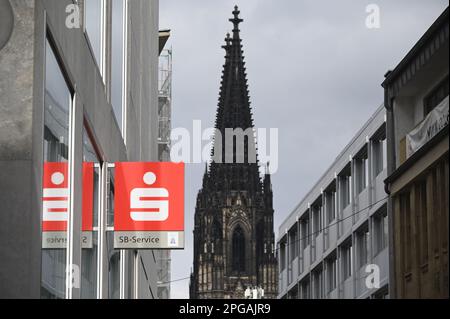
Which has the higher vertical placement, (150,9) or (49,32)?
(150,9)

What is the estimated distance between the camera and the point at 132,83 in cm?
3353

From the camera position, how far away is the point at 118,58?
28875mm

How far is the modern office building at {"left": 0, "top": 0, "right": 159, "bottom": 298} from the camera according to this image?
14711mm

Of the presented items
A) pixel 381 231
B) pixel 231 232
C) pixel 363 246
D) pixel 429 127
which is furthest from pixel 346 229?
pixel 231 232

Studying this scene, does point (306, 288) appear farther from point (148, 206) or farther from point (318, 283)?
point (148, 206)

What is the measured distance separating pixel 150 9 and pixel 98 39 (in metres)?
22.3

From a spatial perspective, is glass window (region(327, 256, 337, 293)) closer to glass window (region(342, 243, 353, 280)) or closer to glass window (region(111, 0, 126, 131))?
glass window (region(342, 243, 353, 280))

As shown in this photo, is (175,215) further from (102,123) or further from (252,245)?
(252,245)

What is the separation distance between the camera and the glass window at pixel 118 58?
89.9ft

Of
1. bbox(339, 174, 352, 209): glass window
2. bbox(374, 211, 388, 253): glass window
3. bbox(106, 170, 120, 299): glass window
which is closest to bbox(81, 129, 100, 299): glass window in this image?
bbox(106, 170, 120, 299): glass window

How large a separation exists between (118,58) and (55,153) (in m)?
11.5

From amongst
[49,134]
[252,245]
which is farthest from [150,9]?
[252,245]

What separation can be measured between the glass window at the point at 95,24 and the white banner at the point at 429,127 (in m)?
13.6
